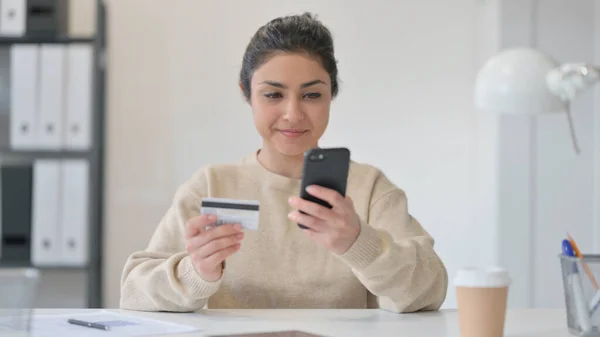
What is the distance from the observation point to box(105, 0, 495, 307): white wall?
362cm

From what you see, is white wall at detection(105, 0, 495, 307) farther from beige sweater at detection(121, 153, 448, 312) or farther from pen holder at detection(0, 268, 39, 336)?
pen holder at detection(0, 268, 39, 336)

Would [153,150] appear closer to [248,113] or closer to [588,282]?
[248,113]

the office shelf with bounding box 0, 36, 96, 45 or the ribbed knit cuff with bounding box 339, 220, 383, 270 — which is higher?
the office shelf with bounding box 0, 36, 96, 45

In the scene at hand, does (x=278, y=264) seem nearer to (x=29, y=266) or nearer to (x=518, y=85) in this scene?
(x=518, y=85)

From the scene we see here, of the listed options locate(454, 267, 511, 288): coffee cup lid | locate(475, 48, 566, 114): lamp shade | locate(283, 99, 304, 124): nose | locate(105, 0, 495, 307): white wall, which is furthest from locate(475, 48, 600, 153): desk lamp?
locate(105, 0, 495, 307): white wall

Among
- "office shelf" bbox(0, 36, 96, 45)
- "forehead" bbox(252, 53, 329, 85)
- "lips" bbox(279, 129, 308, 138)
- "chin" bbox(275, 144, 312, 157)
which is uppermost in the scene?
"office shelf" bbox(0, 36, 96, 45)

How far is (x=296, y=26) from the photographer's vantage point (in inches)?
78.6

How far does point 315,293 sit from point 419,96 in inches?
74.1

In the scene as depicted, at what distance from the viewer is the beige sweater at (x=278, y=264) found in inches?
69.3

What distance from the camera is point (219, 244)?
5.38ft

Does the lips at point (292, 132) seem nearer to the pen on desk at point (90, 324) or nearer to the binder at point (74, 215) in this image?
the pen on desk at point (90, 324)

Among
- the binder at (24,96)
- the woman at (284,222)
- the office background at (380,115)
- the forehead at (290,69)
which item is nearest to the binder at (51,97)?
the binder at (24,96)

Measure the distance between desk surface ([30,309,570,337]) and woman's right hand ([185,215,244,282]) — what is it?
11cm

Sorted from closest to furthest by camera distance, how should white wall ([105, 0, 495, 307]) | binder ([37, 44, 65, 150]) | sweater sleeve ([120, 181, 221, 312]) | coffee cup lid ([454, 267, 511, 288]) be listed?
coffee cup lid ([454, 267, 511, 288]) < sweater sleeve ([120, 181, 221, 312]) < binder ([37, 44, 65, 150]) < white wall ([105, 0, 495, 307])
